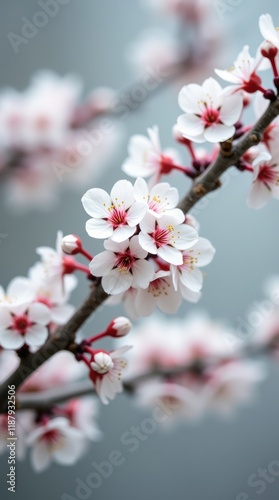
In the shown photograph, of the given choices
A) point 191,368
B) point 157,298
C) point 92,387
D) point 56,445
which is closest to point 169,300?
point 157,298

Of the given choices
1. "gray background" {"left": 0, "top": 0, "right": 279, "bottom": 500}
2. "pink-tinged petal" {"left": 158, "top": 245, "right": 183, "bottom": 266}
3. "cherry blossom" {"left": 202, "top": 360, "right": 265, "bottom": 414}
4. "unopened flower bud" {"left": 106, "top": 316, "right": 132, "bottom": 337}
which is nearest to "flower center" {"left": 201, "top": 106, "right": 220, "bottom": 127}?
"pink-tinged petal" {"left": 158, "top": 245, "right": 183, "bottom": 266}

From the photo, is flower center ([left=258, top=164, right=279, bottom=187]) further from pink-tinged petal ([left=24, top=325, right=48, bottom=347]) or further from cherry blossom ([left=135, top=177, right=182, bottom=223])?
pink-tinged petal ([left=24, top=325, right=48, bottom=347])

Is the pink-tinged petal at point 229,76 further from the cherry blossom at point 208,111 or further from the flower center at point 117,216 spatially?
the flower center at point 117,216

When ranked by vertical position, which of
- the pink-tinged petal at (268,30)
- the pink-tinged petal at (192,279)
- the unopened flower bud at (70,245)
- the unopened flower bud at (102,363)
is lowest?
the unopened flower bud at (102,363)

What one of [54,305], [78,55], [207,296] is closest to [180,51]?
[78,55]

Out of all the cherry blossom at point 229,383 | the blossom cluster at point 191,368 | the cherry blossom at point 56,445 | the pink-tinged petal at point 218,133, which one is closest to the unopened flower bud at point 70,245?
the pink-tinged petal at point 218,133

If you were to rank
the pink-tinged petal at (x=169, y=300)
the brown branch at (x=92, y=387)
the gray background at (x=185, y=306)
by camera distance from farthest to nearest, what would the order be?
the gray background at (x=185, y=306) < the brown branch at (x=92, y=387) < the pink-tinged petal at (x=169, y=300)

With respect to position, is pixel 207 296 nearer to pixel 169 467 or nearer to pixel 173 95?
pixel 169 467
